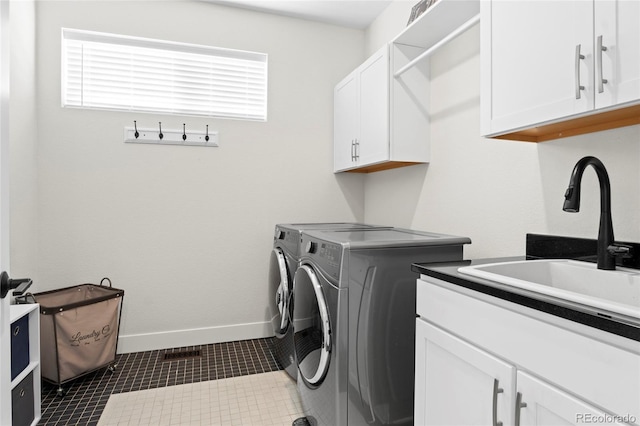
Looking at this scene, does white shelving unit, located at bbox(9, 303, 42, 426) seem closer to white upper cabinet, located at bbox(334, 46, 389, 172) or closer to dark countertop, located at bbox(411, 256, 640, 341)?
dark countertop, located at bbox(411, 256, 640, 341)

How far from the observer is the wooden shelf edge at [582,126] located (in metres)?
1.12

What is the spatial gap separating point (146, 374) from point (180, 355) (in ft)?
0.99

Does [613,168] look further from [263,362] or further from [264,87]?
[264,87]

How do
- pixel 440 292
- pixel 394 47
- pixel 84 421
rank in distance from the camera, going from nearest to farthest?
pixel 440 292, pixel 84 421, pixel 394 47

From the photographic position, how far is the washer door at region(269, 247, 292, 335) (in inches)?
87.4

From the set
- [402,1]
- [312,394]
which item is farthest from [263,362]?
[402,1]

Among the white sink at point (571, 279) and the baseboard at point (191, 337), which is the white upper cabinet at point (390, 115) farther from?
the baseboard at point (191, 337)

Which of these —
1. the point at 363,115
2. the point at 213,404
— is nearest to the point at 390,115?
the point at 363,115

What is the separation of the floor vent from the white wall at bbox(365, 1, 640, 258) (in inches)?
67.6

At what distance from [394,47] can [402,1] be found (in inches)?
23.1

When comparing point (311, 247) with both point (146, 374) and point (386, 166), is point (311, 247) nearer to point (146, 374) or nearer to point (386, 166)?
point (386, 166)

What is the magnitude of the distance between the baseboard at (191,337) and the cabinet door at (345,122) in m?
1.46

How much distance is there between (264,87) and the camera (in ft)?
9.73
